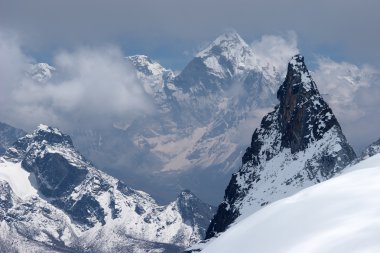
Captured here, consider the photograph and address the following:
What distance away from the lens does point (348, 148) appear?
193 meters

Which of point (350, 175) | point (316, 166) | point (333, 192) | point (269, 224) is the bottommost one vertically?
point (269, 224)

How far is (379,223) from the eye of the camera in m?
21.8

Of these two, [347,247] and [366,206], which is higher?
[366,206]

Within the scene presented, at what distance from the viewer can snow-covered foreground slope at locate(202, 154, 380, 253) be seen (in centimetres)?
2156

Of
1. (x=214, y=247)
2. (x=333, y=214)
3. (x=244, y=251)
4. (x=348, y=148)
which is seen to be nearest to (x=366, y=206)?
(x=333, y=214)

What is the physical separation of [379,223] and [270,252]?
12.3 feet

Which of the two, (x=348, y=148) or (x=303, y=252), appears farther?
(x=348, y=148)

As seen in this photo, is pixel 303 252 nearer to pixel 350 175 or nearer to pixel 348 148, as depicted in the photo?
pixel 350 175

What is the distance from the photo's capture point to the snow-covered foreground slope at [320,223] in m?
21.6

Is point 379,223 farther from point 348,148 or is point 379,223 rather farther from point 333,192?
point 348,148

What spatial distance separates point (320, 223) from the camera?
75.6 feet

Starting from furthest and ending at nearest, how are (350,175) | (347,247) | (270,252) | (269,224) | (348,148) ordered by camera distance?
(348,148) < (350,175) < (269,224) < (270,252) < (347,247)

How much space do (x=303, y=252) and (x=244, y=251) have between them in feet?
9.66

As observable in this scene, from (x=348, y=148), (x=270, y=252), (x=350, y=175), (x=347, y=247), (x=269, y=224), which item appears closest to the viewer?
(x=347, y=247)
